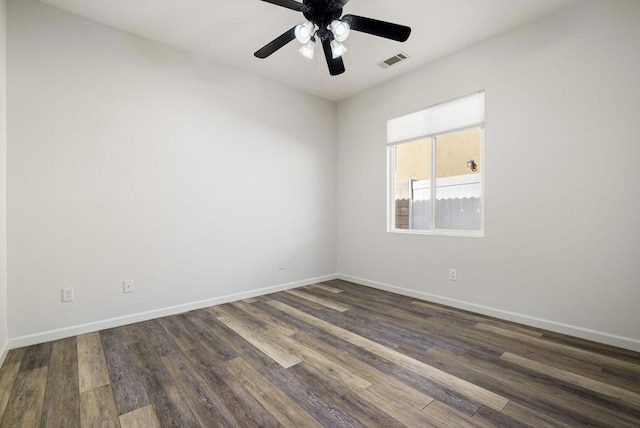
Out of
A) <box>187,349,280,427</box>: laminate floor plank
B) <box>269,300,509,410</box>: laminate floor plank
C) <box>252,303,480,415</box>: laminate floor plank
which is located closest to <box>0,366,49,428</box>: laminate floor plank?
<box>187,349,280,427</box>: laminate floor plank

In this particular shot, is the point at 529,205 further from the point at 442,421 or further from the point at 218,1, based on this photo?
the point at 218,1

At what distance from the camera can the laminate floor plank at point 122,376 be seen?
1627 mm

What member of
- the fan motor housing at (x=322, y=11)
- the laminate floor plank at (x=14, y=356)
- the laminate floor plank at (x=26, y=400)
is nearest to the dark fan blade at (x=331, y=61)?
the fan motor housing at (x=322, y=11)

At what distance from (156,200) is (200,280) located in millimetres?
965

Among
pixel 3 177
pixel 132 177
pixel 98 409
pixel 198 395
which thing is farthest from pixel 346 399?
pixel 3 177

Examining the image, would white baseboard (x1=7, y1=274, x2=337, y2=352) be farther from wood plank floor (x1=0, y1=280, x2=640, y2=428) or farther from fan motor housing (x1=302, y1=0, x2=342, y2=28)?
fan motor housing (x1=302, y1=0, x2=342, y2=28)

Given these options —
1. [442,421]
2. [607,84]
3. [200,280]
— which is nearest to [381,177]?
[607,84]

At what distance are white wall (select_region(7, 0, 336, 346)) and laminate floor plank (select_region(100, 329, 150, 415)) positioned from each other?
1.34ft

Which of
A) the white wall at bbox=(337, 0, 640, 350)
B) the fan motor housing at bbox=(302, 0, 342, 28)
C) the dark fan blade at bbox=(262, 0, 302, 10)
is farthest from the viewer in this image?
the white wall at bbox=(337, 0, 640, 350)

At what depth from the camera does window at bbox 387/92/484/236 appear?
10.3 ft

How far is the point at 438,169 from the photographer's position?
3520mm

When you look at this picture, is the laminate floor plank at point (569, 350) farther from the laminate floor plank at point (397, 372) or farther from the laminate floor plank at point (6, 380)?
the laminate floor plank at point (6, 380)

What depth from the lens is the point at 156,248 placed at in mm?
2947

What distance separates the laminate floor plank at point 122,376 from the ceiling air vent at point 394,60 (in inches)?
144
